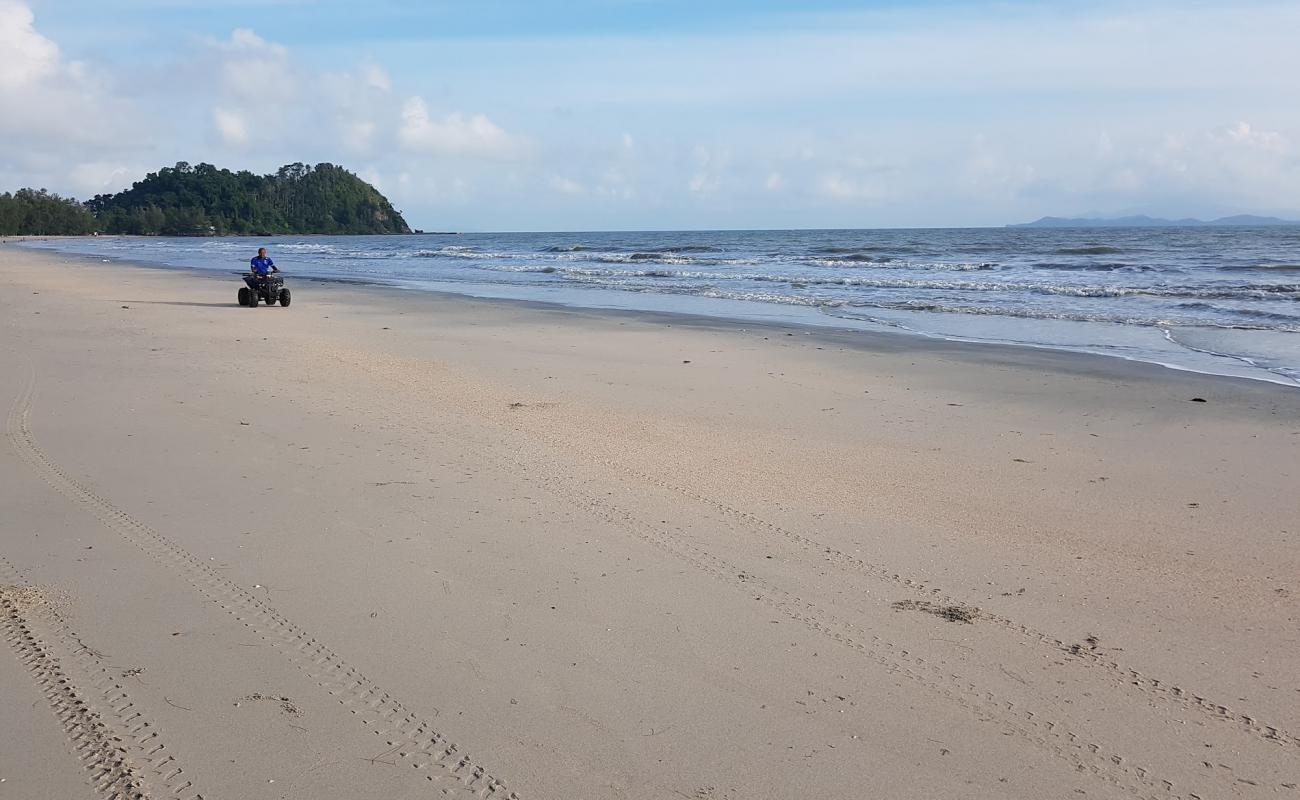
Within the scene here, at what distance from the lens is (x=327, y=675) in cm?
363

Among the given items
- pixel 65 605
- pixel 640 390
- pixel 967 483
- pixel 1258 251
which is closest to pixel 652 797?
pixel 65 605

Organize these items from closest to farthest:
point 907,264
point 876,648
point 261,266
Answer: point 876,648 → point 261,266 → point 907,264

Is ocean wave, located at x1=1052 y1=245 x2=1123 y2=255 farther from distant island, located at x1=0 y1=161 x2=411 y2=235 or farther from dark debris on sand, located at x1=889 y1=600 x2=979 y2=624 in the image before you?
distant island, located at x1=0 y1=161 x2=411 y2=235

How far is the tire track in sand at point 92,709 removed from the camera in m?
2.95

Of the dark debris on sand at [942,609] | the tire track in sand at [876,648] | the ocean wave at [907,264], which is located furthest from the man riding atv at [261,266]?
the ocean wave at [907,264]

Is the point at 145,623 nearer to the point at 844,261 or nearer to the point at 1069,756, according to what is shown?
the point at 1069,756

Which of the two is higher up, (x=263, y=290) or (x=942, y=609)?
(x=263, y=290)

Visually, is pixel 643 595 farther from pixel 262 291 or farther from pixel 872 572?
pixel 262 291

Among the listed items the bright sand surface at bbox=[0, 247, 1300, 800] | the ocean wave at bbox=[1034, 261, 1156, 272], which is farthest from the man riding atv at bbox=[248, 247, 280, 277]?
the ocean wave at bbox=[1034, 261, 1156, 272]

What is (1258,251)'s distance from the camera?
138 ft

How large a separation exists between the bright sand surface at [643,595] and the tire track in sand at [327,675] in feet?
0.04

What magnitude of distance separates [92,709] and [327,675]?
755 millimetres

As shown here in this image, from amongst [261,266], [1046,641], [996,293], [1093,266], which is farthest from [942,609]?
[1093,266]

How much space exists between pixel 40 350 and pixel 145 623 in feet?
31.3
